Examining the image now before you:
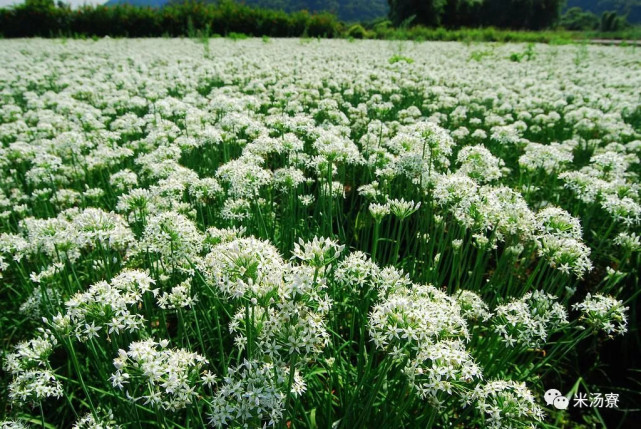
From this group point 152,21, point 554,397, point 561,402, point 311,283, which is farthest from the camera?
point 152,21

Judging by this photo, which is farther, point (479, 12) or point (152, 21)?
point (479, 12)

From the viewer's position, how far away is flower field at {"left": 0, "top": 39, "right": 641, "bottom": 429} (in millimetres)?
2076

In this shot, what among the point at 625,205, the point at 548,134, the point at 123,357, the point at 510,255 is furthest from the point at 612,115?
the point at 123,357

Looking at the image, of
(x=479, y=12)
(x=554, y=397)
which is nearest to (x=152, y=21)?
(x=554, y=397)

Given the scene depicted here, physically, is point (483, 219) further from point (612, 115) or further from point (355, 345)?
point (612, 115)

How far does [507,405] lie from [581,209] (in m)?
4.50

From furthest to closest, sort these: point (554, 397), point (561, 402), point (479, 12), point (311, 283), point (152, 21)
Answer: point (479, 12)
point (152, 21)
point (554, 397)
point (561, 402)
point (311, 283)

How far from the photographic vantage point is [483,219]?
338 centimetres

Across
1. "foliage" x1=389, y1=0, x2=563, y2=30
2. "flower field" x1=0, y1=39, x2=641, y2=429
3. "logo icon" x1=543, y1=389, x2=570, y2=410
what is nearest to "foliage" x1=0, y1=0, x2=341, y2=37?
"foliage" x1=389, y1=0, x2=563, y2=30

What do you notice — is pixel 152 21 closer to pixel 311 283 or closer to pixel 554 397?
pixel 311 283

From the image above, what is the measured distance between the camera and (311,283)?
183cm

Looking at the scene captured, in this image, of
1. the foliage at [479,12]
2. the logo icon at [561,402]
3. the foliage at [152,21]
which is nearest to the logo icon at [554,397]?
the logo icon at [561,402]

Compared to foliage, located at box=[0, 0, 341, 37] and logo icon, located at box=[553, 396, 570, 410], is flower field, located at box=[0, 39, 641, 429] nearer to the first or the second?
logo icon, located at box=[553, 396, 570, 410]

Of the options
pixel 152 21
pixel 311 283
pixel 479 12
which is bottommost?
pixel 311 283
